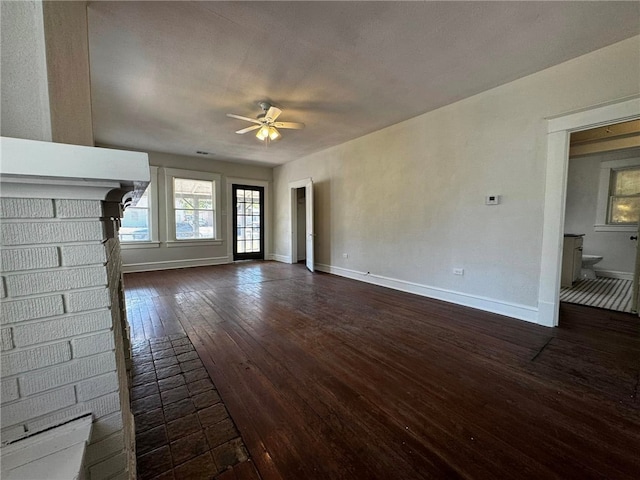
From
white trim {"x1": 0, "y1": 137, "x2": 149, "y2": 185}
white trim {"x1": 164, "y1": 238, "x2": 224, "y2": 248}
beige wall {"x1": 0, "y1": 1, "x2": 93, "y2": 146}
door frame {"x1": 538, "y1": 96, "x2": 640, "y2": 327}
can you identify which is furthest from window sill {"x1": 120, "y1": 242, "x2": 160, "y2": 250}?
door frame {"x1": 538, "y1": 96, "x2": 640, "y2": 327}

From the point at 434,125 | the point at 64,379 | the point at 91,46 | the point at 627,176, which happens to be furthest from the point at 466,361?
the point at 627,176

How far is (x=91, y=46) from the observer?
2.31m

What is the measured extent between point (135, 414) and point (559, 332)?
3716mm

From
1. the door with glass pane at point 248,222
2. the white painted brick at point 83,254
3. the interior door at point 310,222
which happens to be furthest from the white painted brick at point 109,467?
the door with glass pane at point 248,222

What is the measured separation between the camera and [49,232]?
73 centimetres

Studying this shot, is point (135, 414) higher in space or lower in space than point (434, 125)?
lower

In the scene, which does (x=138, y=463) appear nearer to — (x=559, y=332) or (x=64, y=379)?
(x=64, y=379)

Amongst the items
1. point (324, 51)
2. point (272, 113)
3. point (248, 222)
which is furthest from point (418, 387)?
point (248, 222)

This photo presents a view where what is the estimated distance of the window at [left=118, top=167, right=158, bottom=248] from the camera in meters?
5.68

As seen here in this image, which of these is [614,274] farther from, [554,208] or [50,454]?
[50,454]

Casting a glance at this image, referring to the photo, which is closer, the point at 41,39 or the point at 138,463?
the point at 41,39

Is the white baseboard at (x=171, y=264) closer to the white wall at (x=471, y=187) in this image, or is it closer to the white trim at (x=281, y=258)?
the white trim at (x=281, y=258)

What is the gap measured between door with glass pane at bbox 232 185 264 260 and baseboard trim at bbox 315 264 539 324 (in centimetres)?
334

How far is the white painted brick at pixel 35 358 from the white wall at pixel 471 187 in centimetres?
379
